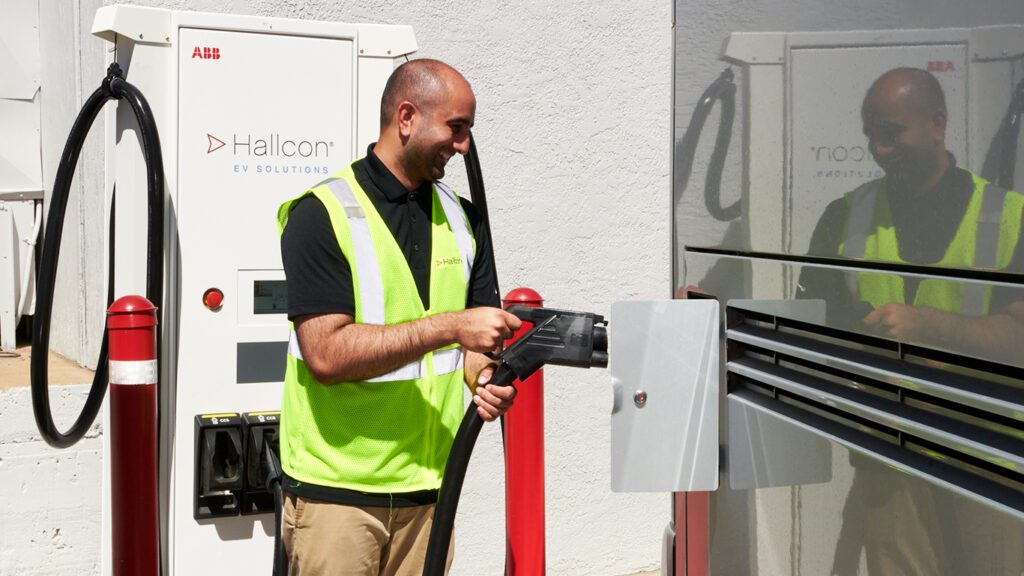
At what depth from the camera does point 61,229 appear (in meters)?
3.43

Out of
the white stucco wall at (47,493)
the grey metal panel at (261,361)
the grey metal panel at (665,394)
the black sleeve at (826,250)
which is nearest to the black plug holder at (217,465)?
the grey metal panel at (261,361)

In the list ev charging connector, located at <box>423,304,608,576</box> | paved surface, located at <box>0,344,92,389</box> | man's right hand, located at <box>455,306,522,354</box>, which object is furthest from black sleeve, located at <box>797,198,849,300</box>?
paved surface, located at <box>0,344,92,389</box>

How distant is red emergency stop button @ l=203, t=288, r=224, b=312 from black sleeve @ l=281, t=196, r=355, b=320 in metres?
0.77

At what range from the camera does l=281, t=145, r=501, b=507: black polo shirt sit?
2.63 metres

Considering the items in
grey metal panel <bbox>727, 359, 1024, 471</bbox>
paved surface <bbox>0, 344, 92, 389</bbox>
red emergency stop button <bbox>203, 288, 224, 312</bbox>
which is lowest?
paved surface <bbox>0, 344, 92, 389</bbox>

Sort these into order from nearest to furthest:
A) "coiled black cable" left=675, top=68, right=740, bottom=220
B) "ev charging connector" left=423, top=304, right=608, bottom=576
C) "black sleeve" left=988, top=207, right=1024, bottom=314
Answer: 1. "black sleeve" left=988, top=207, right=1024, bottom=314
2. "coiled black cable" left=675, top=68, right=740, bottom=220
3. "ev charging connector" left=423, top=304, right=608, bottom=576

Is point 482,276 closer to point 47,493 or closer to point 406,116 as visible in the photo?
point 406,116

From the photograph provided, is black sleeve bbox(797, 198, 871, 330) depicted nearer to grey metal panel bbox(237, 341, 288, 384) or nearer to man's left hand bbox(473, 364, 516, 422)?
man's left hand bbox(473, 364, 516, 422)

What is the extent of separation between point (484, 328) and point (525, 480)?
1211 mm

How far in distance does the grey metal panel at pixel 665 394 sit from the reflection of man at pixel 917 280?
1.40 feet

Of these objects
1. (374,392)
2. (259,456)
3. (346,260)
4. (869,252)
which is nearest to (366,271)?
(346,260)

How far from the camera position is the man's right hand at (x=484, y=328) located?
8.32 feet

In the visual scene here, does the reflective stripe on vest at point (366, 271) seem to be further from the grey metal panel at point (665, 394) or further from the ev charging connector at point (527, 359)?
the grey metal panel at point (665, 394)

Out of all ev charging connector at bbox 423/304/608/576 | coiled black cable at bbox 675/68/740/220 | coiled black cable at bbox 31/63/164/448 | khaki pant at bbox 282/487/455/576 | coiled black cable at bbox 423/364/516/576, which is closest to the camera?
coiled black cable at bbox 675/68/740/220
